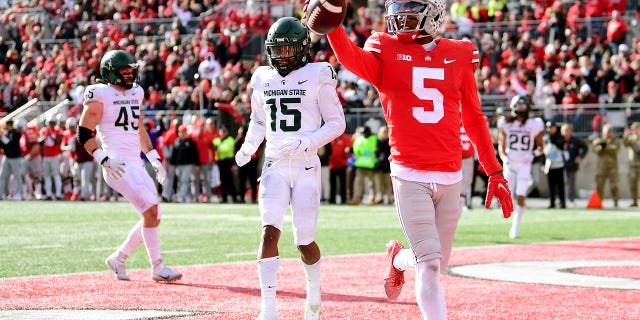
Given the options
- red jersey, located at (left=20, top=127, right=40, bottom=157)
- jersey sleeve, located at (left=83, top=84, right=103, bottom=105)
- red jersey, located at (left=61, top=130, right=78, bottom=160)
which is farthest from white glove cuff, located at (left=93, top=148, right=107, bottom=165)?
red jersey, located at (left=20, top=127, right=40, bottom=157)

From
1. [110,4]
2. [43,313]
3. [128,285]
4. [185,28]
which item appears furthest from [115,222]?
[110,4]

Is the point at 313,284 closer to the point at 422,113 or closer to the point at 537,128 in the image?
the point at 422,113

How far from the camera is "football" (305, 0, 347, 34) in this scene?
5.70 meters

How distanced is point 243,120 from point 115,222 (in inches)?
347

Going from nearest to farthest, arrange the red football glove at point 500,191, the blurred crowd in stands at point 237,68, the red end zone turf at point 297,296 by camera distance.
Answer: the red football glove at point 500,191, the red end zone turf at point 297,296, the blurred crowd in stands at point 237,68

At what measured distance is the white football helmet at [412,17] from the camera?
617 cm

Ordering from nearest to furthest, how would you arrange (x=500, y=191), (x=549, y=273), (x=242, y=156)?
(x=500, y=191)
(x=242, y=156)
(x=549, y=273)

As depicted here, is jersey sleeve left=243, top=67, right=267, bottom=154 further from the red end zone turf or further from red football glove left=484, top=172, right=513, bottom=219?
red football glove left=484, top=172, right=513, bottom=219

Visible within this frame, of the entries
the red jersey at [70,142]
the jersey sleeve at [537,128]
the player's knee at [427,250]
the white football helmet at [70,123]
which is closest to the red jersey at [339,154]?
the red jersey at [70,142]


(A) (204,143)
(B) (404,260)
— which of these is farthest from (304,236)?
(A) (204,143)

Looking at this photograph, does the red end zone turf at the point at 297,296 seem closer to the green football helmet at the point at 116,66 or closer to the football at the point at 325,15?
the green football helmet at the point at 116,66

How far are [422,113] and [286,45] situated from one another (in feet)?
4.85

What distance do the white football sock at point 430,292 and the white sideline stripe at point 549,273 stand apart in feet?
12.5

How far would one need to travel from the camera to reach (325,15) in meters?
5.71
